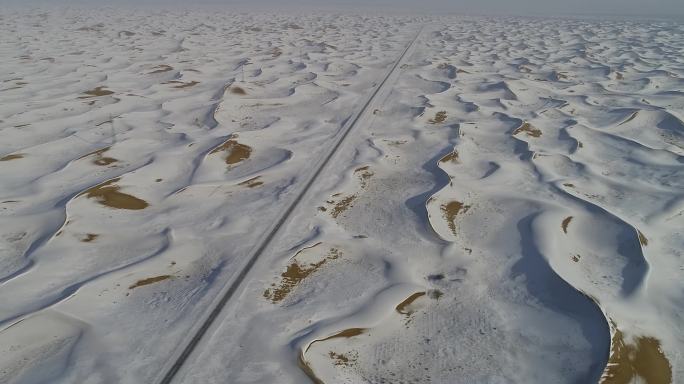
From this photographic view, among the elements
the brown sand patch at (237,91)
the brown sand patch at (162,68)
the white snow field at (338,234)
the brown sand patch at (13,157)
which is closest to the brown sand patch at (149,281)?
the white snow field at (338,234)

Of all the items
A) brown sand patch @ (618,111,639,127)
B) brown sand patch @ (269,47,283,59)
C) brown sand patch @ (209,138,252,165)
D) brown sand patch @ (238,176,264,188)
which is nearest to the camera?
brown sand patch @ (238,176,264,188)

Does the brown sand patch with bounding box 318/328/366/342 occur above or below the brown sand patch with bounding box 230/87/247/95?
above

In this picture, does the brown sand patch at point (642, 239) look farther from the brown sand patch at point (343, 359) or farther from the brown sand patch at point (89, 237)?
the brown sand patch at point (89, 237)

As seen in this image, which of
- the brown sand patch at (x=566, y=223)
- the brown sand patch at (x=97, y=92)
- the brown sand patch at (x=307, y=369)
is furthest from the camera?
the brown sand patch at (x=97, y=92)

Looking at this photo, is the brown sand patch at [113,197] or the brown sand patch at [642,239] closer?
the brown sand patch at [642,239]

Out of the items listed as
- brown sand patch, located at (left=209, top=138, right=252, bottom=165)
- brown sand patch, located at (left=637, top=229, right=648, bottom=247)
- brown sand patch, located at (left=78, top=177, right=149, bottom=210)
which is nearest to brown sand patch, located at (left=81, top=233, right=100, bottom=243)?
brown sand patch, located at (left=78, top=177, right=149, bottom=210)

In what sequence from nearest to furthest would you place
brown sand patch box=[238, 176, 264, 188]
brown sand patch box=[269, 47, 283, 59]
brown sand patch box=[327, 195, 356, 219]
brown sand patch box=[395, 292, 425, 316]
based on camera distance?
brown sand patch box=[395, 292, 425, 316] < brown sand patch box=[327, 195, 356, 219] < brown sand patch box=[238, 176, 264, 188] < brown sand patch box=[269, 47, 283, 59]

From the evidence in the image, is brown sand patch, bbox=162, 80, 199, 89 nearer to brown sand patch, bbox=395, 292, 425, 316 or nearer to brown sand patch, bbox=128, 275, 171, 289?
brown sand patch, bbox=128, 275, 171, 289

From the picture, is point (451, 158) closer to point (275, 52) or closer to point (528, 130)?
point (528, 130)
